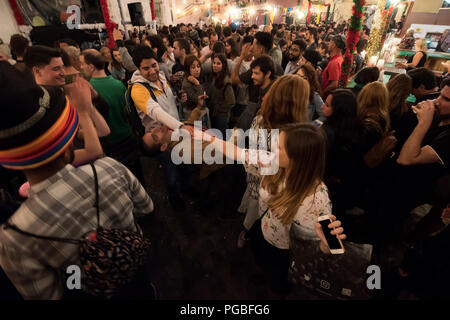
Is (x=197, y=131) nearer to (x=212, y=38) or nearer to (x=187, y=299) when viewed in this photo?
(x=187, y=299)

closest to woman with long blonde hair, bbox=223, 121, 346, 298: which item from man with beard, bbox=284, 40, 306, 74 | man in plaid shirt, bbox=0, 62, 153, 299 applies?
man in plaid shirt, bbox=0, 62, 153, 299

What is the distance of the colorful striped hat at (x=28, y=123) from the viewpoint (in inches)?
31.9

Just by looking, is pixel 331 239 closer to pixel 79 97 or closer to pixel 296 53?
pixel 79 97

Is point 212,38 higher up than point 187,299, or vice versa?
point 212,38

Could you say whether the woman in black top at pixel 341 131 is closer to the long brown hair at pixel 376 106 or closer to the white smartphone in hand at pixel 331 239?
the long brown hair at pixel 376 106

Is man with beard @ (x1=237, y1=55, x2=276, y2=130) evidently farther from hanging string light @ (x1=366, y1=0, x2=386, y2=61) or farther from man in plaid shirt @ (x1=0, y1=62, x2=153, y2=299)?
hanging string light @ (x1=366, y1=0, x2=386, y2=61)

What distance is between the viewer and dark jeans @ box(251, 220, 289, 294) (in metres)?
1.79

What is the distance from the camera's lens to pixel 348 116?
2.15 m

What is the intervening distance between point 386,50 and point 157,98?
24.8 ft

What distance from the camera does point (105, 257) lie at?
0.97 metres

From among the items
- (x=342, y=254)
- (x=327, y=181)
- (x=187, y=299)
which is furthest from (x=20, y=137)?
(x=327, y=181)

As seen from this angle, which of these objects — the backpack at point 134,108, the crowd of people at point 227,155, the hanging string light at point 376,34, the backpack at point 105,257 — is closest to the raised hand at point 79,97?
the crowd of people at point 227,155

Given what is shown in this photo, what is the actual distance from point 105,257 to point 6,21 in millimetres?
13506

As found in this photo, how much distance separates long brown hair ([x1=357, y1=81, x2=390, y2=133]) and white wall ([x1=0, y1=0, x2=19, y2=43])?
13383 millimetres
